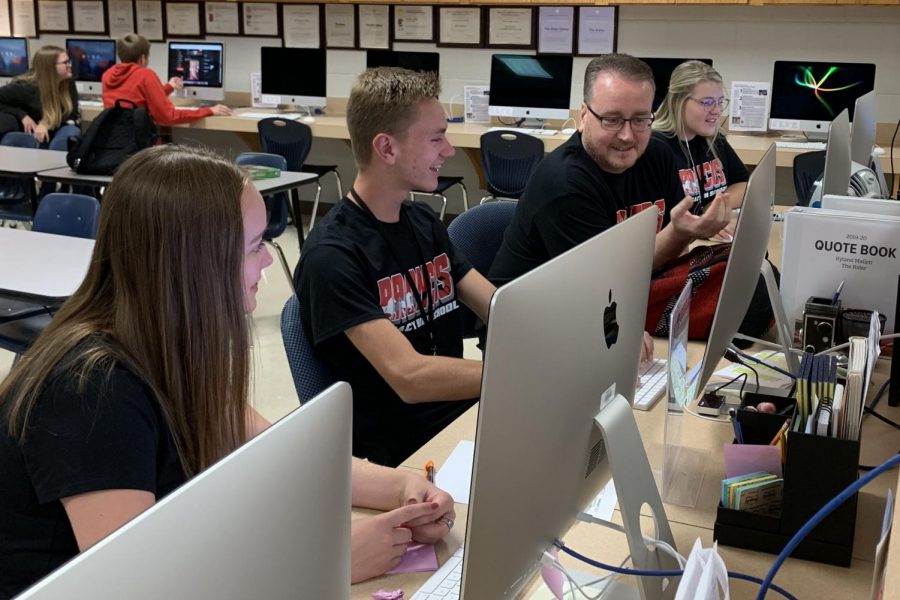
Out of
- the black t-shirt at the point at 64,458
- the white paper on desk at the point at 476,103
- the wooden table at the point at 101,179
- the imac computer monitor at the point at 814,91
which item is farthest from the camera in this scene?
the white paper on desk at the point at 476,103

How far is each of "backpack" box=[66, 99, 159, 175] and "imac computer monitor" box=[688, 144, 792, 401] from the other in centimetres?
360

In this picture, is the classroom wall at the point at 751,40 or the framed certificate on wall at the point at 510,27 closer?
the classroom wall at the point at 751,40

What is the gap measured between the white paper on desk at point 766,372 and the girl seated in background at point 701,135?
1432 millimetres

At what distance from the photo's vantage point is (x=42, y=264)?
9.58ft

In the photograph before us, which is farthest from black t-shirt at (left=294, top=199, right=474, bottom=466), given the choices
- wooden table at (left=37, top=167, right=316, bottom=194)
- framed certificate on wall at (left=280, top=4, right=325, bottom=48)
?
framed certificate on wall at (left=280, top=4, right=325, bottom=48)

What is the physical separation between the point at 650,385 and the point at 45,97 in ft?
18.9

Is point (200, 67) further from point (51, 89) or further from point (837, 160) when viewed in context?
point (837, 160)

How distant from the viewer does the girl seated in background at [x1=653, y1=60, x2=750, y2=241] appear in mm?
3518

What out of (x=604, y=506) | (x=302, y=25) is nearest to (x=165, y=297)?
(x=604, y=506)

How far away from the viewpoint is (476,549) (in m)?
0.86

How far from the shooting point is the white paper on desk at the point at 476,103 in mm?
6461

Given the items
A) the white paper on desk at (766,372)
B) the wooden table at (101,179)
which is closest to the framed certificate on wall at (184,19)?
the wooden table at (101,179)

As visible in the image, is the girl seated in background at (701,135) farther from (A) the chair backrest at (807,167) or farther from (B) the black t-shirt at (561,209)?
(A) the chair backrest at (807,167)

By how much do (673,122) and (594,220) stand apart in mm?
1400
